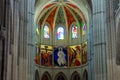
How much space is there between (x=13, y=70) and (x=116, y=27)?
7.66 m

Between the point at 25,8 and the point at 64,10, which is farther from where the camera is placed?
the point at 64,10

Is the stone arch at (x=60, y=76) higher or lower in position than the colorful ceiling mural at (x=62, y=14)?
lower

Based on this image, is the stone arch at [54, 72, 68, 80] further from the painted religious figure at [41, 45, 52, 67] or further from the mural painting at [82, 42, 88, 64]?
the mural painting at [82, 42, 88, 64]

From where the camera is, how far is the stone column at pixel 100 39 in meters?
32.4

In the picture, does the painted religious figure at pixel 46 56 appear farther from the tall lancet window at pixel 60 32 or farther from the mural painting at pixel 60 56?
the tall lancet window at pixel 60 32

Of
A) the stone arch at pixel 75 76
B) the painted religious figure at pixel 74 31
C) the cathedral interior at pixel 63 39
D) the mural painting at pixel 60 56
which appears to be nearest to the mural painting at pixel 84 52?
the cathedral interior at pixel 63 39

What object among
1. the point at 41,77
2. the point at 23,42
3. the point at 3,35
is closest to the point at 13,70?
the point at 3,35

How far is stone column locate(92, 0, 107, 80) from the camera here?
3244 centimetres

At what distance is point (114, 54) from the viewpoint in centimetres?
2419

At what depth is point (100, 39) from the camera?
109 ft

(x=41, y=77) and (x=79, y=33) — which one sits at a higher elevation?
(x=79, y=33)

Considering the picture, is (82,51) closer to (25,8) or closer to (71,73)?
(71,73)

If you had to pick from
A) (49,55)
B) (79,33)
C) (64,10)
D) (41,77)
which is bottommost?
(41,77)

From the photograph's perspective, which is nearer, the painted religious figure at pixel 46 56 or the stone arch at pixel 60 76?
the painted religious figure at pixel 46 56
